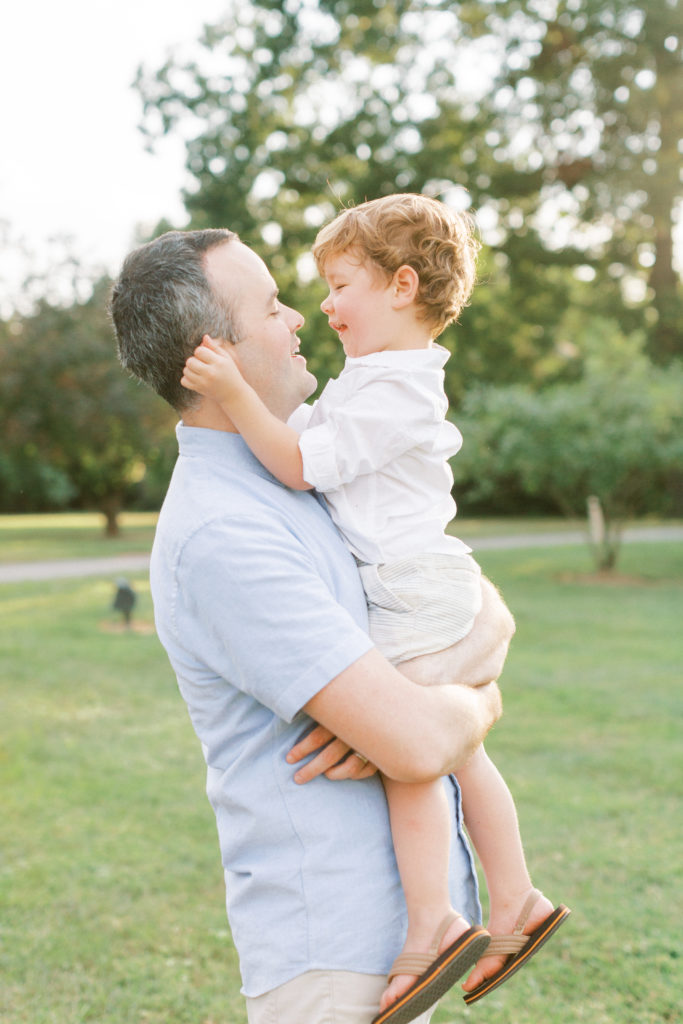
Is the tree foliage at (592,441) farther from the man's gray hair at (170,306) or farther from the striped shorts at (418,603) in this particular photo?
the man's gray hair at (170,306)

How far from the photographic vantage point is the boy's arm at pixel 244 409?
1788 millimetres

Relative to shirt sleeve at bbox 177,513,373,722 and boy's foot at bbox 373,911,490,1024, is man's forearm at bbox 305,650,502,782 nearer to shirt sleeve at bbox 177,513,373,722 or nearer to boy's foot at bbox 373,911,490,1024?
shirt sleeve at bbox 177,513,373,722

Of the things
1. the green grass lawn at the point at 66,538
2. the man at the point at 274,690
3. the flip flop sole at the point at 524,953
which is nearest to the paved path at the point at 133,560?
the green grass lawn at the point at 66,538

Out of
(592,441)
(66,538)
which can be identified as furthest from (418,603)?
(66,538)

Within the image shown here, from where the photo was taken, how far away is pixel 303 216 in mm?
21656

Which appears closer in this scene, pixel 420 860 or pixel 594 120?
pixel 420 860

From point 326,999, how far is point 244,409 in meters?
1.05

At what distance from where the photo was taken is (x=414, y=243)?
2.11 meters

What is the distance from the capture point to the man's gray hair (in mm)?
1816

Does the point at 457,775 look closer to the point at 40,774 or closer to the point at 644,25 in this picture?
the point at 40,774

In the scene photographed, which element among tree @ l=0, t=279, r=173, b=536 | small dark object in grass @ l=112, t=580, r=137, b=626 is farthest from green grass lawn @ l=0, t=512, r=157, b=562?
small dark object in grass @ l=112, t=580, r=137, b=626

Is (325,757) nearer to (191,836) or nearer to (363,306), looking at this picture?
(363,306)

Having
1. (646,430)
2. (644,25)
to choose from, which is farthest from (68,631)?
(644,25)

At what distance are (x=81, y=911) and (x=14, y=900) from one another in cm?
39
